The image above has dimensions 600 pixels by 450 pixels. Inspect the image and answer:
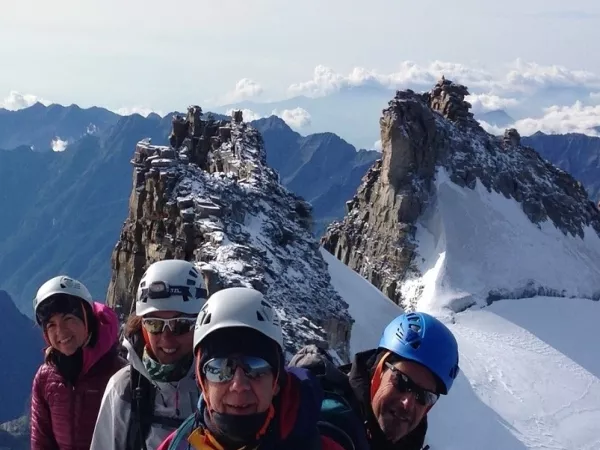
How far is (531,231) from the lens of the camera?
200ft

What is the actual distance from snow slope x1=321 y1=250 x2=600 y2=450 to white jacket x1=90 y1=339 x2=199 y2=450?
2490 cm

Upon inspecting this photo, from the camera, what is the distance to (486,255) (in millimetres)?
56875

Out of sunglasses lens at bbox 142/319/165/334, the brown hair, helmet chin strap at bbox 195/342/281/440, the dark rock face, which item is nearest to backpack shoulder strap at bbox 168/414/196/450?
helmet chin strap at bbox 195/342/281/440

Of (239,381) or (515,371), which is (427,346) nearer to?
(239,381)

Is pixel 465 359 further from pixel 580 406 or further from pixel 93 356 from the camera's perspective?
pixel 93 356

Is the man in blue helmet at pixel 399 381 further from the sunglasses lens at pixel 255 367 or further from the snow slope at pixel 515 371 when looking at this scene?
the snow slope at pixel 515 371

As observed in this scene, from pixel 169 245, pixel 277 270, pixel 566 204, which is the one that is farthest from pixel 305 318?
pixel 566 204

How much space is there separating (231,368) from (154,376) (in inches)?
80.3

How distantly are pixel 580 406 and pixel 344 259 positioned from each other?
3009 centimetres

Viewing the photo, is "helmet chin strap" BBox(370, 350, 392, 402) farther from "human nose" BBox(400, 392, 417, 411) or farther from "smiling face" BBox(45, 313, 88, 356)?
"smiling face" BBox(45, 313, 88, 356)

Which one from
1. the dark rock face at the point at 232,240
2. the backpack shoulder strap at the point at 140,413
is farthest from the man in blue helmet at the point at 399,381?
the dark rock face at the point at 232,240

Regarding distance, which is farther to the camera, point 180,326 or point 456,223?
point 456,223

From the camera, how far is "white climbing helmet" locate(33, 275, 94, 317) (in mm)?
7395

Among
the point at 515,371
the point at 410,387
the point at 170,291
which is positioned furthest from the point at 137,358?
the point at 515,371
